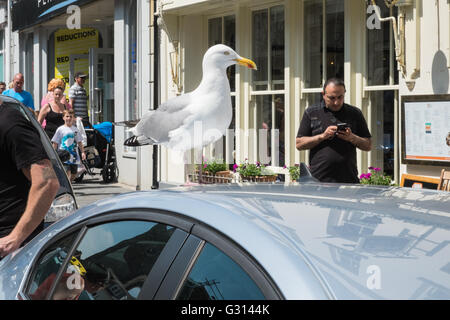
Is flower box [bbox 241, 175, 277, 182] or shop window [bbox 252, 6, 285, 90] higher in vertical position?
shop window [bbox 252, 6, 285, 90]

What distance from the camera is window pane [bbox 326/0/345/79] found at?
31.4 feet

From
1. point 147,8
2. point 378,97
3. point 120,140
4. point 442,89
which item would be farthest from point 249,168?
point 120,140

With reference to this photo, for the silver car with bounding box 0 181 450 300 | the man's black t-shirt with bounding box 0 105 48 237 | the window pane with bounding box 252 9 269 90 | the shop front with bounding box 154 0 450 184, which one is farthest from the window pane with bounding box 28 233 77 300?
the window pane with bounding box 252 9 269 90

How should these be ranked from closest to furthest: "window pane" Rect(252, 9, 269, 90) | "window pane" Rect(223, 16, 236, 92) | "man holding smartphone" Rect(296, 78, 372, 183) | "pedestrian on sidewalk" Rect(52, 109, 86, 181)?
"man holding smartphone" Rect(296, 78, 372, 183) < "window pane" Rect(252, 9, 269, 90) < "window pane" Rect(223, 16, 236, 92) < "pedestrian on sidewalk" Rect(52, 109, 86, 181)

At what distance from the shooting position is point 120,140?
15688 mm

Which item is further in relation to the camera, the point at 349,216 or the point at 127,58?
the point at 127,58

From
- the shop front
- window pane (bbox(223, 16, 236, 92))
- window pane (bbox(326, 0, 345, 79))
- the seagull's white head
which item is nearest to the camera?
the seagull's white head

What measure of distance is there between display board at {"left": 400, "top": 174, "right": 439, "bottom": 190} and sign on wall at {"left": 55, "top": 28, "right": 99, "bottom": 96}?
48.2 feet

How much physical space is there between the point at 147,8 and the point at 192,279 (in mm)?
12028

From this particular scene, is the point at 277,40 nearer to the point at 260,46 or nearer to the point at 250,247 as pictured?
the point at 260,46

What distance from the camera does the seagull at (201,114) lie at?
18.5 ft

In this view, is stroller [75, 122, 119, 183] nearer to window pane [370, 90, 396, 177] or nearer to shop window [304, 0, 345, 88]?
shop window [304, 0, 345, 88]
